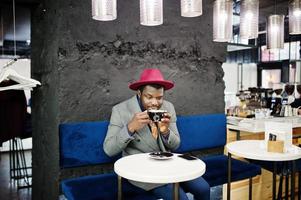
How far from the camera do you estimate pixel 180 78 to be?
3.33m

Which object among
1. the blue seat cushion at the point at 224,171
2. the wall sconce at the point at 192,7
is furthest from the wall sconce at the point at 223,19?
the blue seat cushion at the point at 224,171

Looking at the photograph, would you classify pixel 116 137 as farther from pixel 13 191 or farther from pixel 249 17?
pixel 13 191

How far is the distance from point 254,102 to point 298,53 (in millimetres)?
7421

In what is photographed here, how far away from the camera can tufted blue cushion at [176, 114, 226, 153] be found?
3.13m

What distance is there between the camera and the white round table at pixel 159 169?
1721mm

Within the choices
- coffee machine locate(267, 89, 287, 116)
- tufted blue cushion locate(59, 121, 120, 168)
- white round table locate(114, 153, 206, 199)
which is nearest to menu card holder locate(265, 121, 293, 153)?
white round table locate(114, 153, 206, 199)

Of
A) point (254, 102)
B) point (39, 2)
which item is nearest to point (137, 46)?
point (39, 2)

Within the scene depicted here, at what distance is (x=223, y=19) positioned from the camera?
2506 mm

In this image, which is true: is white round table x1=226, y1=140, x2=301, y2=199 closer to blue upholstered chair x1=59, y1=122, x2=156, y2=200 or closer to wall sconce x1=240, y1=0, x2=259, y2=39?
blue upholstered chair x1=59, y1=122, x2=156, y2=200

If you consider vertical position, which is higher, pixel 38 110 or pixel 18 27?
pixel 18 27

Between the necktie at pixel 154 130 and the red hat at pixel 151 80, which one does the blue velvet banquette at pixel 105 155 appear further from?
the red hat at pixel 151 80

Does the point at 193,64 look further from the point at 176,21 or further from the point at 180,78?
the point at 176,21

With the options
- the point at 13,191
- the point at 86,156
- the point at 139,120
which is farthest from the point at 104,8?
the point at 13,191

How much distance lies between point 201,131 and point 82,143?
129cm
